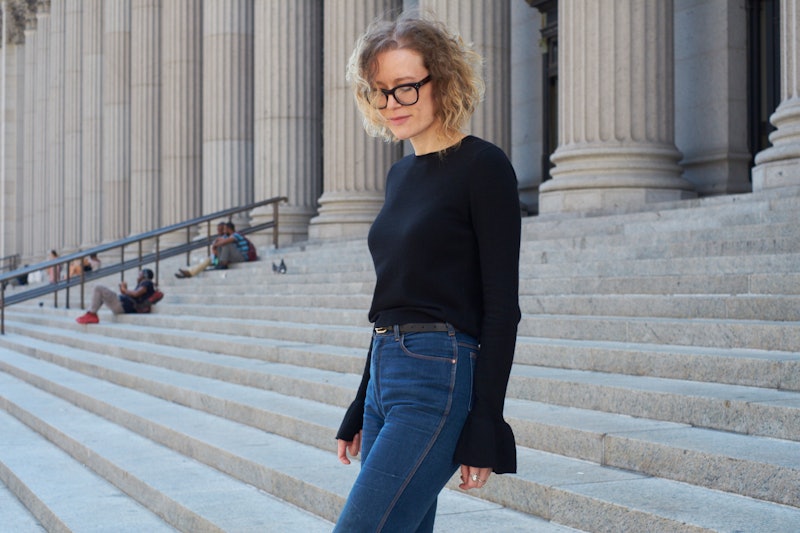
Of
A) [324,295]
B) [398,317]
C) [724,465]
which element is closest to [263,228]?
[324,295]

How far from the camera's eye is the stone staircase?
15.8ft

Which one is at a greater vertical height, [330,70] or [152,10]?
[152,10]

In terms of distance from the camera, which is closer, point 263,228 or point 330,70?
point 330,70

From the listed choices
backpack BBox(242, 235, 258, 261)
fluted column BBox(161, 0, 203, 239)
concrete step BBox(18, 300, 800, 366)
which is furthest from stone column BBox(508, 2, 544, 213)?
fluted column BBox(161, 0, 203, 239)

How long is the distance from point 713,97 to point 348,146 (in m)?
6.75

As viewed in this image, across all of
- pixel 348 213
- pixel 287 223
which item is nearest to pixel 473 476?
pixel 348 213

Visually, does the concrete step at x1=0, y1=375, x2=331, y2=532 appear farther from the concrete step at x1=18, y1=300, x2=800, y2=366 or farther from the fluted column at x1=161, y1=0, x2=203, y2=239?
the fluted column at x1=161, y1=0, x2=203, y2=239

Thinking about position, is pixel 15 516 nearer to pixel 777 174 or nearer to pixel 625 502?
pixel 625 502

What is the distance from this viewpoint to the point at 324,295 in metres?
13.4

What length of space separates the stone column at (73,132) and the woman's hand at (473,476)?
32.9 m

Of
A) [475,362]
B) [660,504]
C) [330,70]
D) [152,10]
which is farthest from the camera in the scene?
[152,10]

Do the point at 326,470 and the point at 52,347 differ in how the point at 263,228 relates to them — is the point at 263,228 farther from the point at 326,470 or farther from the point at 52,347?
the point at 326,470

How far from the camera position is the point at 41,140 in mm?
40156

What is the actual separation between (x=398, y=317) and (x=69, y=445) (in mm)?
6697
